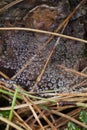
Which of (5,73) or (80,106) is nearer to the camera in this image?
(80,106)

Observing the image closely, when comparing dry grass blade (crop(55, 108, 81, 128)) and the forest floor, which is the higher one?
the forest floor

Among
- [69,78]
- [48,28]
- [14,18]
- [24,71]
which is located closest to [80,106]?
[69,78]

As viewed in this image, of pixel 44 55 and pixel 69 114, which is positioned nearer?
pixel 69 114

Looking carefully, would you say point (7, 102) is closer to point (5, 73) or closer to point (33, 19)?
point (5, 73)

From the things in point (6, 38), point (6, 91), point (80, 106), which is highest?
point (6, 38)

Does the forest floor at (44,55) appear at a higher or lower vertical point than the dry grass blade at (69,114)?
higher

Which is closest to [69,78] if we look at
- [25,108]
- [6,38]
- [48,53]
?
[48,53]

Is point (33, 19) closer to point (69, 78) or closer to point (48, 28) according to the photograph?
point (48, 28)

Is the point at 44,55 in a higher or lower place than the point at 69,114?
higher

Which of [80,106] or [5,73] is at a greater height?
[5,73]
